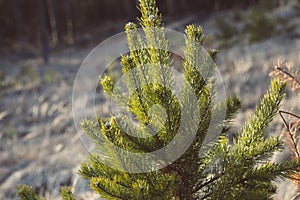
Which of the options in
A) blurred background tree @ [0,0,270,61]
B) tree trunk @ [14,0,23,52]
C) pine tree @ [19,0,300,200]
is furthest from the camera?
tree trunk @ [14,0,23,52]

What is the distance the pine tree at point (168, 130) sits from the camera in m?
1.53

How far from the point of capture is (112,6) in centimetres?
2944

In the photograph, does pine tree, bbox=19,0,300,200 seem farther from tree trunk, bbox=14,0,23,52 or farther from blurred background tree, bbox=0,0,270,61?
tree trunk, bbox=14,0,23,52

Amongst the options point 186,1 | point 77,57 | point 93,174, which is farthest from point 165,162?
point 186,1

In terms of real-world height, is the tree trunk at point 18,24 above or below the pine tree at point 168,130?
above

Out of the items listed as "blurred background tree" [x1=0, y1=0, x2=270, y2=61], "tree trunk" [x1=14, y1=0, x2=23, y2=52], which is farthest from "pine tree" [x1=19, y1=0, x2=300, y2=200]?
"tree trunk" [x1=14, y1=0, x2=23, y2=52]

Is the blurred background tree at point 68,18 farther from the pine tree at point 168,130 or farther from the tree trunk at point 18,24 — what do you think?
the pine tree at point 168,130

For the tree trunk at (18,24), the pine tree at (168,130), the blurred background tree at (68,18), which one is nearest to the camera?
the pine tree at (168,130)

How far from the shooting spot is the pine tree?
1.53 m

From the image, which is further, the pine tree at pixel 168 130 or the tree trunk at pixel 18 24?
the tree trunk at pixel 18 24

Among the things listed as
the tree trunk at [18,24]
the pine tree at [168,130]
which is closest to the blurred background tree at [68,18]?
the tree trunk at [18,24]

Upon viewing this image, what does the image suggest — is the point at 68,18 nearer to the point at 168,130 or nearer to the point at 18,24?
the point at 18,24

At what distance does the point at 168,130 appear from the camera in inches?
64.1

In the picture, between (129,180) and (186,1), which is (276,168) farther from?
(186,1)
